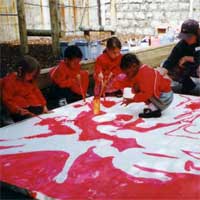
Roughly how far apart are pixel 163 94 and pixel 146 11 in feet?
18.7

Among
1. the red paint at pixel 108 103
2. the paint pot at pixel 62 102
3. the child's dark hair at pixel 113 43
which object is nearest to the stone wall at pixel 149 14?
the child's dark hair at pixel 113 43

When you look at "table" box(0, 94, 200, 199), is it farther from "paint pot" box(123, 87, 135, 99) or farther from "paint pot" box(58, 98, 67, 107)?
"paint pot" box(58, 98, 67, 107)

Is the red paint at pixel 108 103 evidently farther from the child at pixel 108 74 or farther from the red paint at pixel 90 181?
the red paint at pixel 90 181

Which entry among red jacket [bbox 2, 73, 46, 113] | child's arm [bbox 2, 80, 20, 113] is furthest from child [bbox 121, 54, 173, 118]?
child's arm [bbox 2, 80, 20, 113]

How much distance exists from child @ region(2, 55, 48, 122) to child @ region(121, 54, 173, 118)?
0.77 meters

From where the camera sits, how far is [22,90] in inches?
124

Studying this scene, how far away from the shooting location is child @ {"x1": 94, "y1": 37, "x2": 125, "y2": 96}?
3877 mm

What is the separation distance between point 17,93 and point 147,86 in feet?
3.58

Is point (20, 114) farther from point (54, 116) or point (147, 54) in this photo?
point (147, 54)

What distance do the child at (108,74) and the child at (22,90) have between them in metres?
0.83

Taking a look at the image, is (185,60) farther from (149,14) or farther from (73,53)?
(149,14)

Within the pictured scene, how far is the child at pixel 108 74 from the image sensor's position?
12.7 ft

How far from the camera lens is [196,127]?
2.89 meters

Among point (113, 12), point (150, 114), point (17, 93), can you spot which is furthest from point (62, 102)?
point (113, 12)
